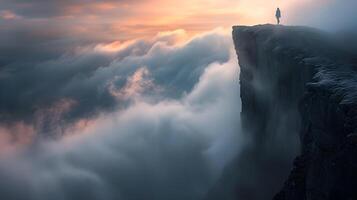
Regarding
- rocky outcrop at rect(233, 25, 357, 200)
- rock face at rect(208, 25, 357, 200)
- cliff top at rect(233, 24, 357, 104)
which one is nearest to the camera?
rocky outcrop at rect(233, 25, 357, 200)

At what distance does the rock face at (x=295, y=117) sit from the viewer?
3039cm

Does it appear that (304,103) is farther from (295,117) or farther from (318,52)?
(295,117)

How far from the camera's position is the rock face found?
3039 centimetres

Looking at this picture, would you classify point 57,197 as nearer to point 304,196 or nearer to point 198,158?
point 198,158

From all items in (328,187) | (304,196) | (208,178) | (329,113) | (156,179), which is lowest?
(156,179)

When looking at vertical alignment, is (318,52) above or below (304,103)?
above

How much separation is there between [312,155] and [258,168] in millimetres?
41365

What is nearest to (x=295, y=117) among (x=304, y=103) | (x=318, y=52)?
(x=318, y=52)

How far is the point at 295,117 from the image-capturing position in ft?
176

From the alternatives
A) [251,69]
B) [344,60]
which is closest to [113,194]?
[251,69]

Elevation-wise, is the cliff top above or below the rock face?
above

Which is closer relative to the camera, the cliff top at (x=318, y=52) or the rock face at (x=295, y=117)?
the rock face at (x=295, y=117)

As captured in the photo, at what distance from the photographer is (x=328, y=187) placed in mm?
30031

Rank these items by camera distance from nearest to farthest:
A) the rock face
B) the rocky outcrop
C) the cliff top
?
the rocky outcrop, the rock face, the cliff top
